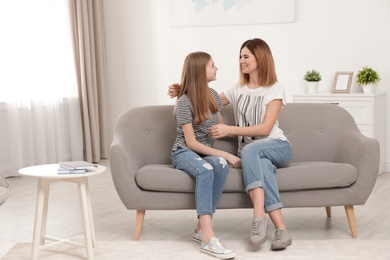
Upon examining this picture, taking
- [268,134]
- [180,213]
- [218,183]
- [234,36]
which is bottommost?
[180,213]

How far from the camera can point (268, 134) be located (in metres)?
3.34

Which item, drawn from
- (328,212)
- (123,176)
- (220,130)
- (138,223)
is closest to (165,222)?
(138,223)

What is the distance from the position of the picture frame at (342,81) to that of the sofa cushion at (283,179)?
2.33 meters

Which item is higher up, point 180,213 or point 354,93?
point 354,93

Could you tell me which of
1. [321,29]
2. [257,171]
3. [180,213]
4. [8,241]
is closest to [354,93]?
[321,29]

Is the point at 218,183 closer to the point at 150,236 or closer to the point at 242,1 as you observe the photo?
the point at 150,236

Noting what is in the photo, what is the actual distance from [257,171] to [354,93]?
8.24 feet

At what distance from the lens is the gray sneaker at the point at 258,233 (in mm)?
2996

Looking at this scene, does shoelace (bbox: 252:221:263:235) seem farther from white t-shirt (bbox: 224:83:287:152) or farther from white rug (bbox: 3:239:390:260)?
white t-shirt (bbox: 224:83:287:152)

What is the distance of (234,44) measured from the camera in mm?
6035

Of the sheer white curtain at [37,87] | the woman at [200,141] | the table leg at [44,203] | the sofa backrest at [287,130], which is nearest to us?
the table leg at [44,203]

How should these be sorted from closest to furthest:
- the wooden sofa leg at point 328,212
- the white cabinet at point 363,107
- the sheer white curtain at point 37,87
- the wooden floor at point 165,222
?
the wooden floor at point 165,222, the wooden sofa leg at point 328,212, the white cabinet at point 363,107, the sheer white curtain at point 37,87

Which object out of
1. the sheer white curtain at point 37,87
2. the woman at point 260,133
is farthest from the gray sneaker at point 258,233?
the sheer white curtain at point 37,87

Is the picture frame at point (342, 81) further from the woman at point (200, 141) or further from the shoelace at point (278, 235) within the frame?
the shoelace at point (278, 235)
